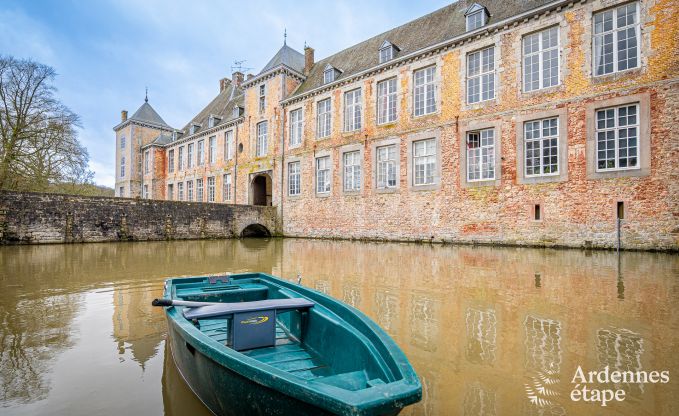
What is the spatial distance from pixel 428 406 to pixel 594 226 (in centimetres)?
1237

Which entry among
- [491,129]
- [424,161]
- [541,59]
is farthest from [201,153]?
[541,59]

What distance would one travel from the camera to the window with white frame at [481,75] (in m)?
14.8

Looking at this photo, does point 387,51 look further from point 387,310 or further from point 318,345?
point 318,345

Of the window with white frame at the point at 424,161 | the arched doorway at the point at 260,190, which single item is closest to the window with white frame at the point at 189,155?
the arched doorway at the point at 260,190

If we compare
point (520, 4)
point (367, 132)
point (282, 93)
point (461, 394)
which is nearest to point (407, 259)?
point (461, 394)

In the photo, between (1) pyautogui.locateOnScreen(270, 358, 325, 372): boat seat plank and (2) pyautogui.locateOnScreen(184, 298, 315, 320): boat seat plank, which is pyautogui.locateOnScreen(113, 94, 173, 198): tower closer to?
(2) pyautogui.locateOnScreen(184, 298, 315, 320): boat seat plank

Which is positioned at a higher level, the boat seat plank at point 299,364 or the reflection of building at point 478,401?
the boat seat plank at point 299,364

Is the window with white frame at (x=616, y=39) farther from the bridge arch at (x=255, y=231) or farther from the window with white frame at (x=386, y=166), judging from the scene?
the bridge arch at (x=255, y=231)

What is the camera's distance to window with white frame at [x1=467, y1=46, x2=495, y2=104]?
1484 cm

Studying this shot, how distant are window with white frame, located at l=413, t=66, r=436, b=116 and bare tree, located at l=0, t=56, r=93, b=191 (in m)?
18.0

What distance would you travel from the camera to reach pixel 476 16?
15398mm

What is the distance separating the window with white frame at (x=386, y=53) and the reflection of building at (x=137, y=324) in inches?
632

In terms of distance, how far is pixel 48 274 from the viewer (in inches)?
289

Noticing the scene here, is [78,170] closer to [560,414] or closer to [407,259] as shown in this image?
[407,259]
